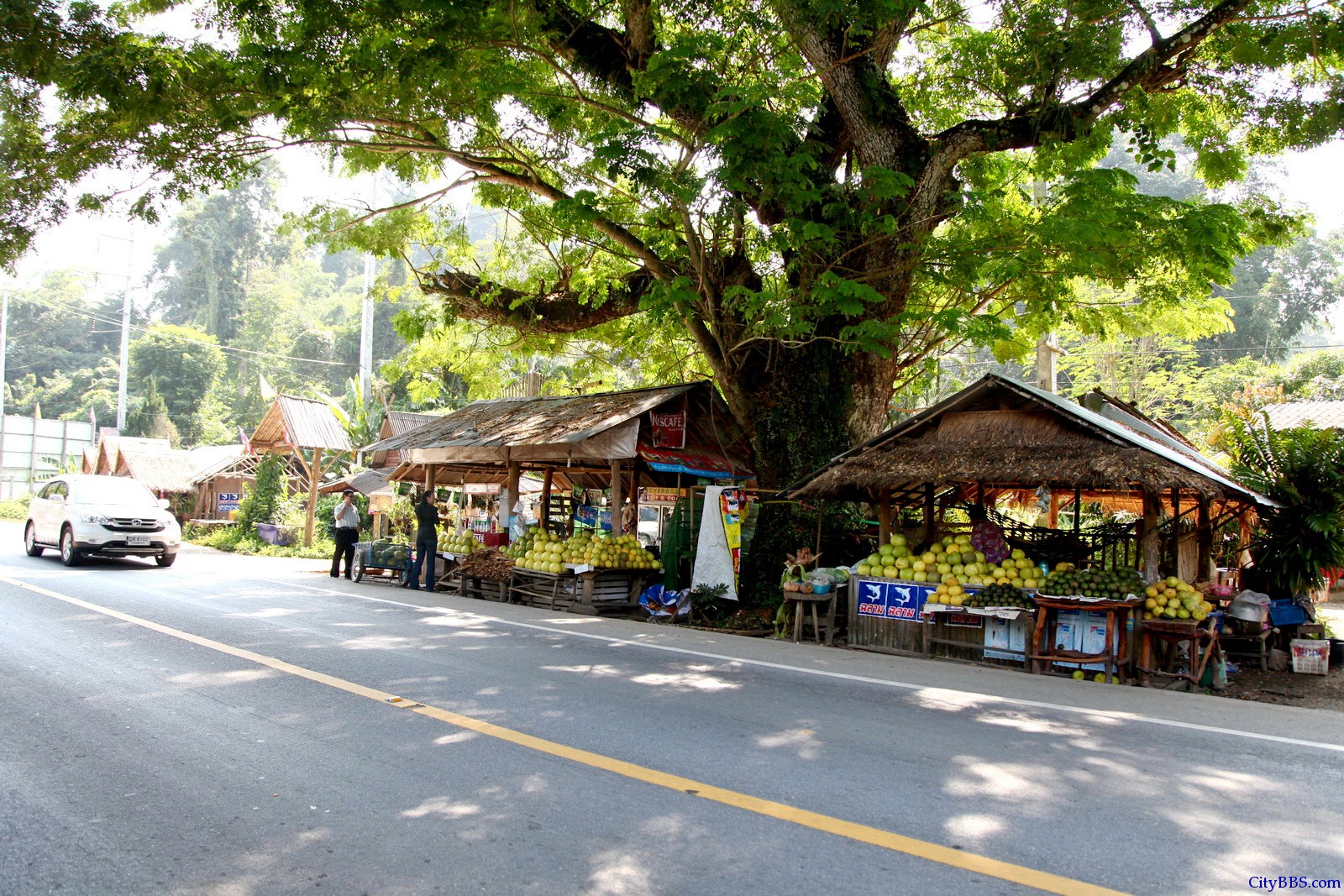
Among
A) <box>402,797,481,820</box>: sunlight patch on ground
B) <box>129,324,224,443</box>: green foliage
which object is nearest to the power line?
<box>129,324,224,443</box>: green foliage

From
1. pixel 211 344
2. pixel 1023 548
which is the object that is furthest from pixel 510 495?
pixel 211 344

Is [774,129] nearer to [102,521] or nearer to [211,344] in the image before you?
[102,521]

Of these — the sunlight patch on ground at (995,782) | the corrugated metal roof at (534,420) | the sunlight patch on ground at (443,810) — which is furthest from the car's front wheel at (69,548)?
the sunlight patch on ground at (995,782)

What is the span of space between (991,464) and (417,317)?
11509mm

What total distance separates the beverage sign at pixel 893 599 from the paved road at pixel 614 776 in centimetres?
158

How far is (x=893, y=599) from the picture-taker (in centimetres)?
1116

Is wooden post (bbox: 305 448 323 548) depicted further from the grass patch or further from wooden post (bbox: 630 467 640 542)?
wooden post (bbox: 630 467 640 542)

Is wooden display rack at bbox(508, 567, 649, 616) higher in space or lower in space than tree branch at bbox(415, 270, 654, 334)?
lower

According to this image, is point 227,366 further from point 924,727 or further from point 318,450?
point 924,727

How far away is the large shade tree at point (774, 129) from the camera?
1053 cm

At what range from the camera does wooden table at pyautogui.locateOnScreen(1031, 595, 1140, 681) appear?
9.48 metres

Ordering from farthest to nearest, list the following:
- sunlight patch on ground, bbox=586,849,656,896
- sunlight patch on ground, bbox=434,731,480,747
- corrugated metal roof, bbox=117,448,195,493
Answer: corrugated metal roof, bbox=117,448,195,493 < sunlight patch on ground, bbox=434,731,480,747 < sunlight patch on ground, bbox=586,849,656,896

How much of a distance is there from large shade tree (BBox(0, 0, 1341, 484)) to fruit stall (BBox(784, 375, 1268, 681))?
1339mm

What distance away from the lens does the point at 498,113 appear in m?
13.8
